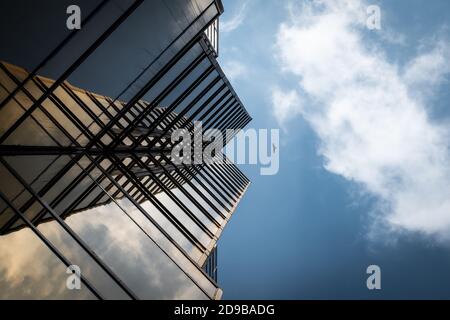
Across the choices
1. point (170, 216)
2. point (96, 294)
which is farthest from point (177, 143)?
point (96, 294)

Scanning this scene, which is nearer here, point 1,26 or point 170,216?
point 1,26

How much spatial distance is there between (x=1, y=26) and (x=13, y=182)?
3.20 m

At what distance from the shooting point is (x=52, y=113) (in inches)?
367

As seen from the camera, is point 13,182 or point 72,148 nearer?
point 13,182

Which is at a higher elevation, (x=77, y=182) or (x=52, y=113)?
(x=52, y=113)

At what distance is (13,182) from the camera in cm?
686
